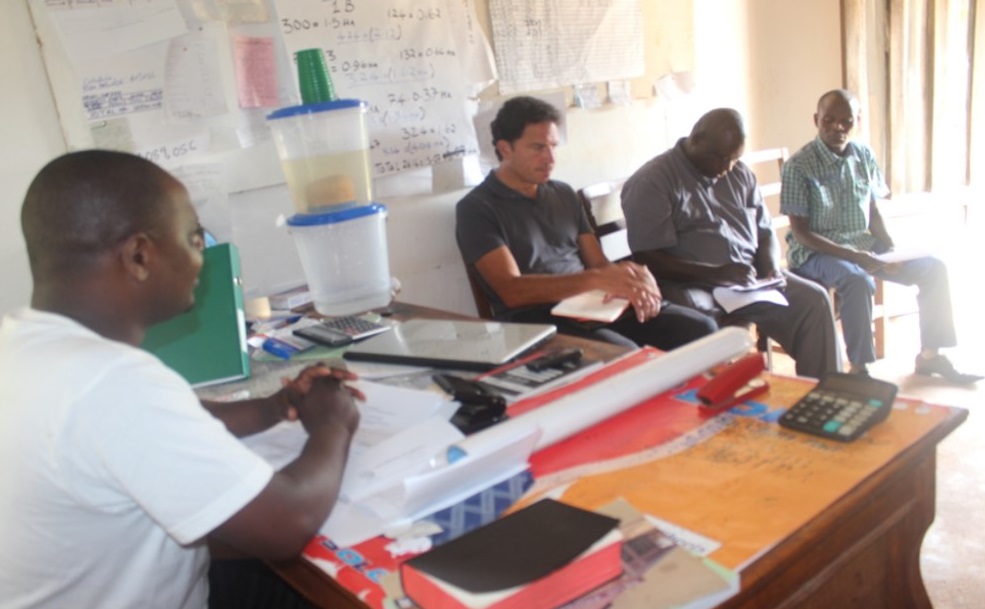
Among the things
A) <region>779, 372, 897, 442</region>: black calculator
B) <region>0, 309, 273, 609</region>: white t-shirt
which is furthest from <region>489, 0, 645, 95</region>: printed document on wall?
<region>0, 309, 273, 609</region>: white t-shirt

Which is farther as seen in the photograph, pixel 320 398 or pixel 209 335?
pixel 209 335

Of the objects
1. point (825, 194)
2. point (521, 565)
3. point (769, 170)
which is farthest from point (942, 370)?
point (521, 565)

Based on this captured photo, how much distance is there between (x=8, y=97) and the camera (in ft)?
5.74

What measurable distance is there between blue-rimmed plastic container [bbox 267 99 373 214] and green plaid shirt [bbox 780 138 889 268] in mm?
1844

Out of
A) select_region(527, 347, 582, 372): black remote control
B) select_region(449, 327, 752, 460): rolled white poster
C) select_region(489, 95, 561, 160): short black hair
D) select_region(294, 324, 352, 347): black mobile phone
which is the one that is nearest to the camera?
select_region(449, 327, 752, 460): rolled white poster

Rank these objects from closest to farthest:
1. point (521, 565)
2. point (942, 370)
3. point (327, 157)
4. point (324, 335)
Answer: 1. point (521, 565)
2. point (324, 335)
3. point (327, 157)
4. point (942, 370)

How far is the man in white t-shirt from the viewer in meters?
0.79

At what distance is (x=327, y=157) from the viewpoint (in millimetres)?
1907

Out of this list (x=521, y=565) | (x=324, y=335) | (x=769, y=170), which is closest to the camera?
(x=521, y=565)

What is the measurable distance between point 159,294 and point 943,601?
175cm

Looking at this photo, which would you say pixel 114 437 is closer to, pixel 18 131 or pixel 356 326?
pixel 356 326

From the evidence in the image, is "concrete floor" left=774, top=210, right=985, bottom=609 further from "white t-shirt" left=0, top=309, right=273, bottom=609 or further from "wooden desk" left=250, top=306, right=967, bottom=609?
"white t-shirt" left=0, top=309, right=273, bottom=609

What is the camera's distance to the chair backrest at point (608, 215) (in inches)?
108

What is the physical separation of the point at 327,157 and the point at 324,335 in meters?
0.50
